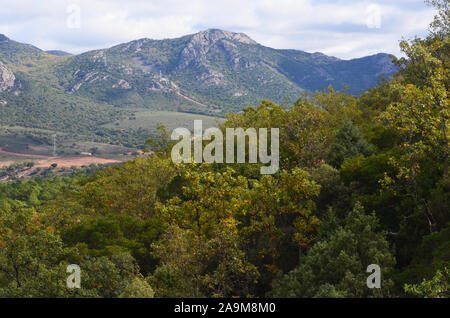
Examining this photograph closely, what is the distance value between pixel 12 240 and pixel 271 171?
26119 mm

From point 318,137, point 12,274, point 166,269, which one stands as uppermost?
point 318,137

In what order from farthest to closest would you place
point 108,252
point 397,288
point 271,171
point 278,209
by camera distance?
point 271,171 → point 108,252 → point 278,209 → point 397,288

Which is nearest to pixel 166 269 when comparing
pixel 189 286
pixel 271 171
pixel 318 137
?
pixel 189 286

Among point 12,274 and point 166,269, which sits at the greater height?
point 166,269

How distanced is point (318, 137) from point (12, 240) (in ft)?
109

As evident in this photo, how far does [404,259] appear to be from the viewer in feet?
81.7

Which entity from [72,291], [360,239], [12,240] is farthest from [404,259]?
[12,240]

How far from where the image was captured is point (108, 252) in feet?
104
